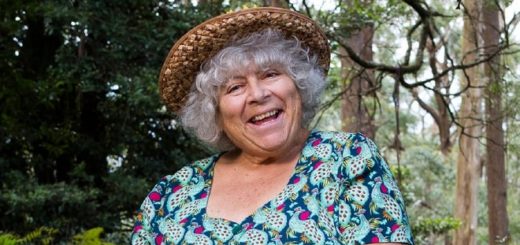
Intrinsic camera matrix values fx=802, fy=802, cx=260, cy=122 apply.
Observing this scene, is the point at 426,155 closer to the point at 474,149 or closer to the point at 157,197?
the point at 474,149

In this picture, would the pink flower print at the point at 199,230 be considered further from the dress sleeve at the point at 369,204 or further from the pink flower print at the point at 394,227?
the pink flower print at the point at 394,227

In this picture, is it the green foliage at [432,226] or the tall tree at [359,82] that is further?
the green foliage at [432,226]

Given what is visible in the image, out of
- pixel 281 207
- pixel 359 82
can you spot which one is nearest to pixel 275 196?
pixel 281 207

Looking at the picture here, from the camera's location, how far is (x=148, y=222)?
7.38 ft

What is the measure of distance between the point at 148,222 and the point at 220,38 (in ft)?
1.81

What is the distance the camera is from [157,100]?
518 centimetres

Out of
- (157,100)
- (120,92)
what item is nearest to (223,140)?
(157,100)

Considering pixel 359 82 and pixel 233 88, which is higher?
pixel 359 82

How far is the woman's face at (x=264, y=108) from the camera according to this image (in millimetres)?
2113

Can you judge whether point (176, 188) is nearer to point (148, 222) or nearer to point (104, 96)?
point (148, 222)

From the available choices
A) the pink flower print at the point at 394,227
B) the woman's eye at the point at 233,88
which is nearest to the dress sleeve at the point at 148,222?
the woman's eye at the point at 233,88

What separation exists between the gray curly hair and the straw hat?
0.07 ft

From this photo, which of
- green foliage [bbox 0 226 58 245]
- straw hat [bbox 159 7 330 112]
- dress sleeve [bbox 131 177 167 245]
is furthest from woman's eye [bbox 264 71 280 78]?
green foliage [bbox 0 226 58 245]

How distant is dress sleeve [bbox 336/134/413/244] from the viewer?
1893 millimetres
